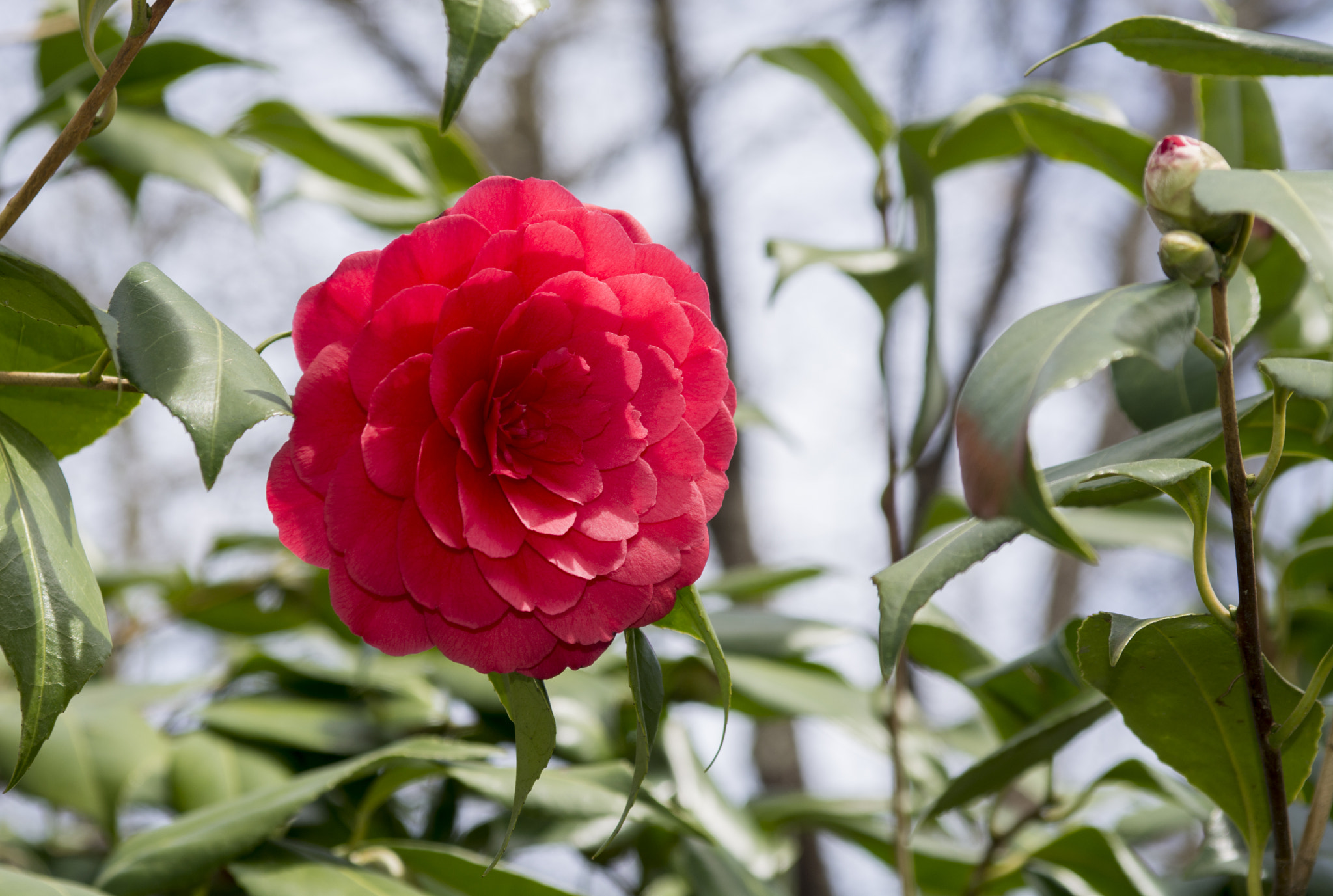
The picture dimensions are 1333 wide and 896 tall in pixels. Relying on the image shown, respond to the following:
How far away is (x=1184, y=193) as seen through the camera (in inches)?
14.6

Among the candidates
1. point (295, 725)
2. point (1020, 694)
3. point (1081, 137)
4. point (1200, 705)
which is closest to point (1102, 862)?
point (1020, 694)

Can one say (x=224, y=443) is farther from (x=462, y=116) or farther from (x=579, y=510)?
(x=462, y=116)

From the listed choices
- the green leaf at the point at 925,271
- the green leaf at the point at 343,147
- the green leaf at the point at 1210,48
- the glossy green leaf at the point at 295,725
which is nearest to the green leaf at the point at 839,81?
the green leaf at the point at 925,271

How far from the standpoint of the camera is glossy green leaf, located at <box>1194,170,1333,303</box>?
0.98ft

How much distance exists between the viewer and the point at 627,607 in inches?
15.2

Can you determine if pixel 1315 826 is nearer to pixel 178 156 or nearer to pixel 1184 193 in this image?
pixel 1184 193

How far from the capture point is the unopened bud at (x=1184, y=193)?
37 centimetres

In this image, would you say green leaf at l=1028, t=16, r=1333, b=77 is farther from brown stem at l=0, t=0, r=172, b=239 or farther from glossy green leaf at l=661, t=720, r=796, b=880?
glossy green leaf at l=661, t=720, r=796, b=880

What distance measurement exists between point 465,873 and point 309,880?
94 millimetres

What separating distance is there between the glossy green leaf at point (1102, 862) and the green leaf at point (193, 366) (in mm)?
619

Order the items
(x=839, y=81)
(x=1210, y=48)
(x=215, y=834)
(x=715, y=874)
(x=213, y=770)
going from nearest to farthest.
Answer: (x=1210, y=48), (x=215, y=834), (x=715, y=874), (x=213, y=770), (x=839, y=81)

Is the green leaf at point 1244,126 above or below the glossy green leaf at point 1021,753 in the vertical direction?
above

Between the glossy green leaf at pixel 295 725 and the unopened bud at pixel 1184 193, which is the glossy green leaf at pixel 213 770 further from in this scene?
the unopened bud at pixel 1184 193

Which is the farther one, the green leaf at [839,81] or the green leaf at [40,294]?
the green leaf at [839,81]
